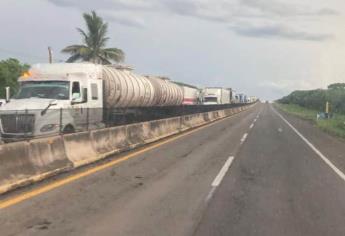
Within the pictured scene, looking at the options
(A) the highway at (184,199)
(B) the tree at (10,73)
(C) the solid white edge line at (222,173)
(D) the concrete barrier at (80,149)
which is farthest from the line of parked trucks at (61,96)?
(B) the tree at (10,73)

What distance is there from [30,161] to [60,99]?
7.91 meters

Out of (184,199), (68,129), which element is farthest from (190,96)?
(184,199)

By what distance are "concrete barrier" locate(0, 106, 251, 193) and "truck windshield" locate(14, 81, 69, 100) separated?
2591 millimetres

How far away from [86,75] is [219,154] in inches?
250

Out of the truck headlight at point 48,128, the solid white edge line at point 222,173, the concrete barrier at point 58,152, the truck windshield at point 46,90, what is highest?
the truck windshield at point 46,90

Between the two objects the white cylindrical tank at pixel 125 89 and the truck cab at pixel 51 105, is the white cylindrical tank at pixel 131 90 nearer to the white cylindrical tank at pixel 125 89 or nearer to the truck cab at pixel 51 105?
the white cylindrical tank at pixel 125 89

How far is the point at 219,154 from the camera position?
17.9 metres

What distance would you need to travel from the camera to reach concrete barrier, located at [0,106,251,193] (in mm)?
10355

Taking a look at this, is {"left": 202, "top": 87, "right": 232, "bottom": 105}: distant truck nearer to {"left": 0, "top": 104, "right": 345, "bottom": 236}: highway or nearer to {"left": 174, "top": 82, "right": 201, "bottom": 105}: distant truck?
{"left": 174, "top": 82, "right": 201, "bottom": 105}: distant truck

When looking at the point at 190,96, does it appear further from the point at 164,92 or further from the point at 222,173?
the point at 222,173

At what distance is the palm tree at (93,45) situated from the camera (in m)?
59.7

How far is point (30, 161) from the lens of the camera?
11.2 m

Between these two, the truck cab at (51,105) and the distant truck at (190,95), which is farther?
the distant truck at (190,95)

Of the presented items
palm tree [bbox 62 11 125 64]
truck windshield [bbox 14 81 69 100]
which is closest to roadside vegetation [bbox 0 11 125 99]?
palm tree [bbox 62 11 125 64]
